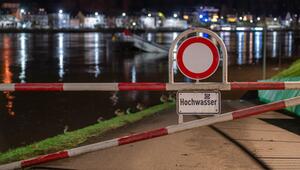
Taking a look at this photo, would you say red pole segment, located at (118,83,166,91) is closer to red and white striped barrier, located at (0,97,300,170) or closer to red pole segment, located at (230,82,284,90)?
red and white striped barrier, located at (0,97,300,170)

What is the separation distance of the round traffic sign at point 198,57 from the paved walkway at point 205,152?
143 centimetres

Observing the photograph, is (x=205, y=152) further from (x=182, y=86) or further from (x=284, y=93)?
(x=284, y=93)

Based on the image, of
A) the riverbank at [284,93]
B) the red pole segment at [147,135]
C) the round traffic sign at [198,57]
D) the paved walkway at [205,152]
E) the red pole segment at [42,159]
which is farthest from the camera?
the riverbank at [284,93]

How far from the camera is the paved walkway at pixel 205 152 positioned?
23.4ft

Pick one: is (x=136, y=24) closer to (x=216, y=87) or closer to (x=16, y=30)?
(x=16, y=30)

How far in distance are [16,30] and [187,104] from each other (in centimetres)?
17594

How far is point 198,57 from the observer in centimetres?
610

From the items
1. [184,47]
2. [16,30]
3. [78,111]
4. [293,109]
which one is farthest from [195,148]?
[16,30]

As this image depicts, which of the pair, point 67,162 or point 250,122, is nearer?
point 67,162

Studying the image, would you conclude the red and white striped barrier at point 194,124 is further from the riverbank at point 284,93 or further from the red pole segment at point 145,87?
the riverbank at point 284,93

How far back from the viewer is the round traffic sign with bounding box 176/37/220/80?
6.10 meters

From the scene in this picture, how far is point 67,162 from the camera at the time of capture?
7.33 m

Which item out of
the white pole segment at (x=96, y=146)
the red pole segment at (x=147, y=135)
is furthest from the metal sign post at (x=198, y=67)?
the white pole segment at (x=96, y=146)

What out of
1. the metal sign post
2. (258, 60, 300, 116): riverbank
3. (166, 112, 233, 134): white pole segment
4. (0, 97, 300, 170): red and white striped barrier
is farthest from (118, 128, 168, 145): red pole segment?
(258, 60, 300, 116): riverbank
